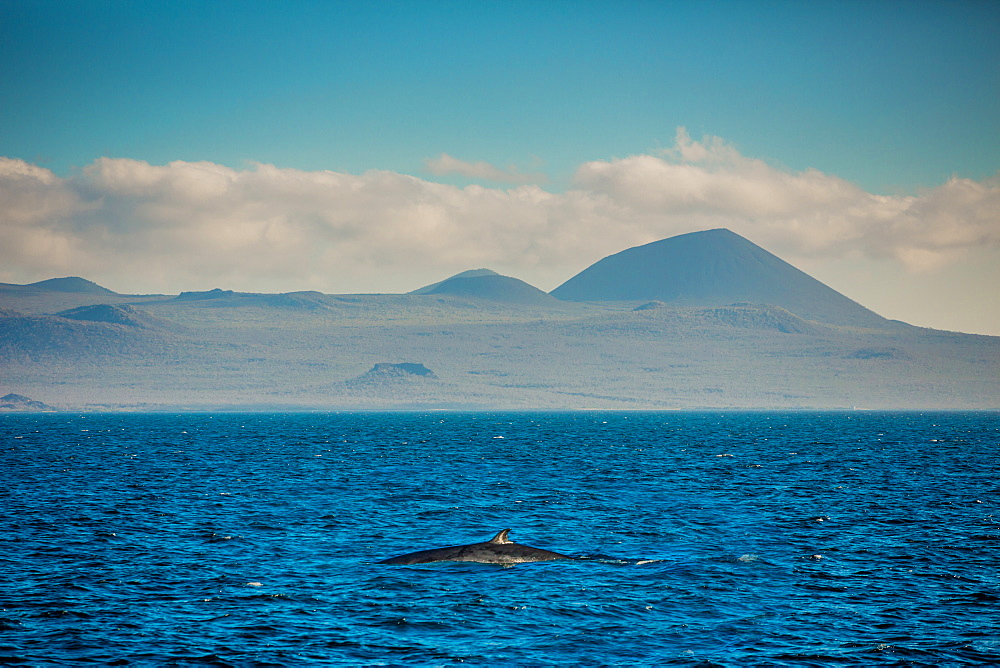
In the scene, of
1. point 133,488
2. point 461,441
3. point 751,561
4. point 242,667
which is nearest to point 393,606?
point 242,667

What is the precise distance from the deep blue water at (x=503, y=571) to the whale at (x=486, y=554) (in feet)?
3.63

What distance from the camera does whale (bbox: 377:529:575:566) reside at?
39062 mm

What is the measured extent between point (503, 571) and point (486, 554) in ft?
6.75

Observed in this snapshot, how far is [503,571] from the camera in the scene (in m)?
37.7

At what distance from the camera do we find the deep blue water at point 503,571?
27.8 metres

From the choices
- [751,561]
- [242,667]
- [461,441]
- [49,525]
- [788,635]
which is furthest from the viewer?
[461,441]

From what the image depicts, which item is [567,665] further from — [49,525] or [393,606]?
[49,525]

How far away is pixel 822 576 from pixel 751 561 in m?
3.29

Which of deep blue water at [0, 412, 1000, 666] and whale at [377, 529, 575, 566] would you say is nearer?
deep blue water at [0, 412, 1000, 666]

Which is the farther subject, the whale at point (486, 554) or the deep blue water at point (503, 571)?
the whale at point (486, 554)

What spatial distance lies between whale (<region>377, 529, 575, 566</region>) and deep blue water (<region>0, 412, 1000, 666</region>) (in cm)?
111

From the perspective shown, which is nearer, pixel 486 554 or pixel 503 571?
pixel 503 571

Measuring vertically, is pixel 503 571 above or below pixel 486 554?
below

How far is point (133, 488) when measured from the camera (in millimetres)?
65875
